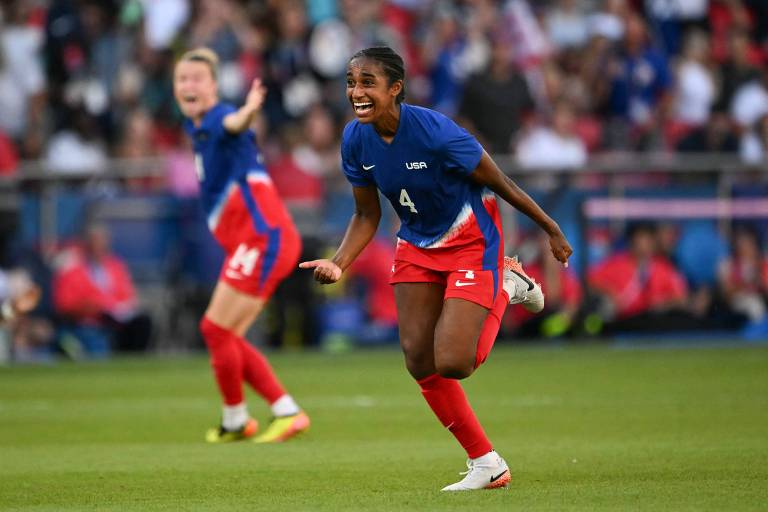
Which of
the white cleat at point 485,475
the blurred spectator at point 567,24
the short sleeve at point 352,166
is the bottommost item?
the white cleat at point 485,475

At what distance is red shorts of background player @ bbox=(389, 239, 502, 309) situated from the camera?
24.6 feet

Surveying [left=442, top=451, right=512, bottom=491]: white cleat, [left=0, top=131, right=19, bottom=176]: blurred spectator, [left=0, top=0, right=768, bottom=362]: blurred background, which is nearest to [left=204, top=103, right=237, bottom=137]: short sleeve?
[left=442, top=451, right=512, bottom=491]: white cleat

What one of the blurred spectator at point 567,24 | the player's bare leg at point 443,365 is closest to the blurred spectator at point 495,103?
the blurred spectator at point 567,24

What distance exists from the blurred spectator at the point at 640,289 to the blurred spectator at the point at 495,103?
2370 millimetres

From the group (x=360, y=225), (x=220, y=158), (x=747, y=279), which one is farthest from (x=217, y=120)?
(x=747, y=279)

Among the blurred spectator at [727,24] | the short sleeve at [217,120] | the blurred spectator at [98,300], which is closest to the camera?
the short sleeve at [217,120]

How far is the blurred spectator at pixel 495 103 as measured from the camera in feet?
63.4

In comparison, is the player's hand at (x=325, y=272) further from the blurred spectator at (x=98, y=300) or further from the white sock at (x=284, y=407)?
the blurred spectator at (x=98, y=300)

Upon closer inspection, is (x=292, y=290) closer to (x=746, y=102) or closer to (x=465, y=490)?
(x=746, y=102)

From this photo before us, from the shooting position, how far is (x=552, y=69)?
21203 mm

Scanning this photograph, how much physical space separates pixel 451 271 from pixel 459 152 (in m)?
0.63

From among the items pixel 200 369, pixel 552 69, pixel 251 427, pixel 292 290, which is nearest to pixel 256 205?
pixel 251 427

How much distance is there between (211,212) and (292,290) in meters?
7.12

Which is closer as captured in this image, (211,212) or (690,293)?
(211,212)
